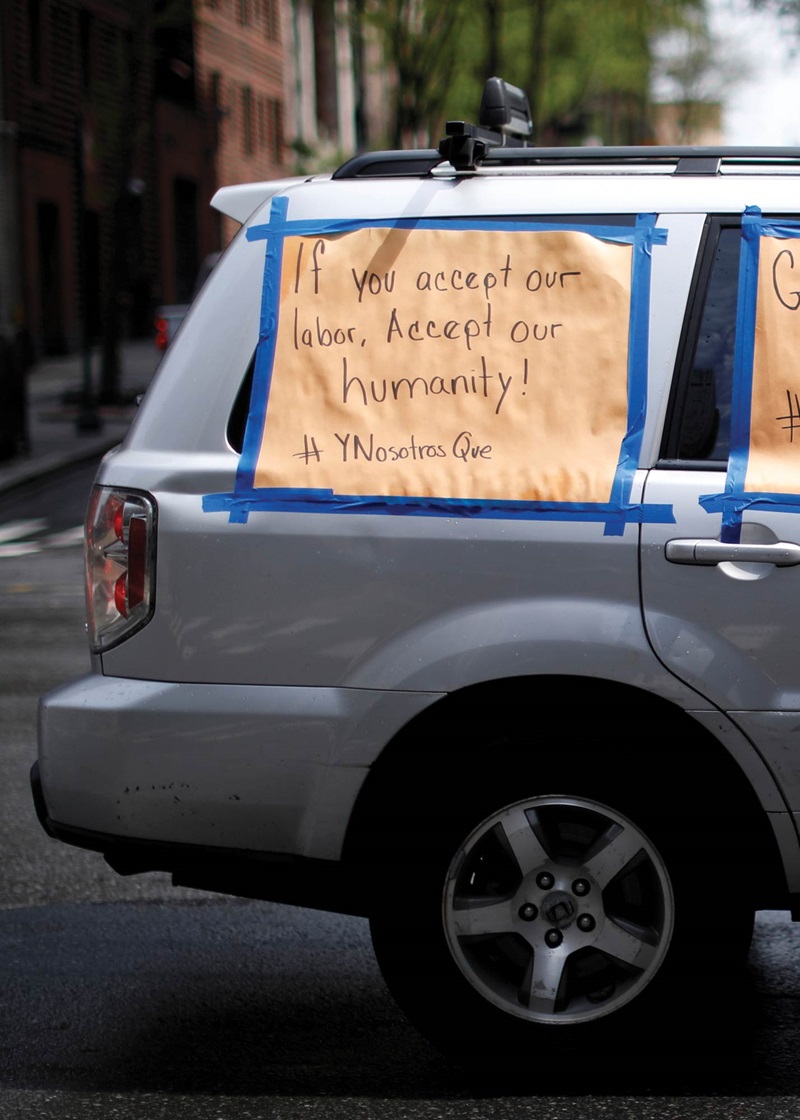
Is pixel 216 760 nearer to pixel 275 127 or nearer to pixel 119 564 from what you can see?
pixel 119 564

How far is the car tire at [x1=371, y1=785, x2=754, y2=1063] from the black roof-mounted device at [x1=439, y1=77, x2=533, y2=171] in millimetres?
1350

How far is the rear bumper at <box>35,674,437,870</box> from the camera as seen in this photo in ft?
11.9

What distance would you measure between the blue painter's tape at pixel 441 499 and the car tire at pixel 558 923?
0.58 meters

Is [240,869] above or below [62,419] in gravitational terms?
above

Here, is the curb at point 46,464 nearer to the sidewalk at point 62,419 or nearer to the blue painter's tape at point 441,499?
the sidewalk at point 62,419

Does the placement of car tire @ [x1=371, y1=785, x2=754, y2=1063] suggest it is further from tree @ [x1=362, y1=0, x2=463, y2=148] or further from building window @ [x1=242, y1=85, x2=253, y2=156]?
building window @ [x1=242, y1=85, x2=253, y2=156]

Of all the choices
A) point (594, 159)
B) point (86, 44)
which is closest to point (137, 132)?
point (86, 44)

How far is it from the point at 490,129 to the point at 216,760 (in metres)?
1.76

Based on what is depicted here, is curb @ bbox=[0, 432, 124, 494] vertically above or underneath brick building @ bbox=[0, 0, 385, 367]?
underneath

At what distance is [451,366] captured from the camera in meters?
3.67

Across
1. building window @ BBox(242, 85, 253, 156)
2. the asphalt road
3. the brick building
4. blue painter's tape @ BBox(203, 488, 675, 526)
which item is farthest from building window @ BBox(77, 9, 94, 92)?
blue painter's tape @ BBox(203, 488, 675, 526)

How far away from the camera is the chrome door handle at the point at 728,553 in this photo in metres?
3.52

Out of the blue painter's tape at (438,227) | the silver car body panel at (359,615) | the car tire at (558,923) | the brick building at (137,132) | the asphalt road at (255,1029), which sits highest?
the brick building at (137,132)

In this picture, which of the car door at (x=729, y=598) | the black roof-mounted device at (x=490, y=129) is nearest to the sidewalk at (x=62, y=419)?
the black roof-mounted device at (x=490, y=129)
